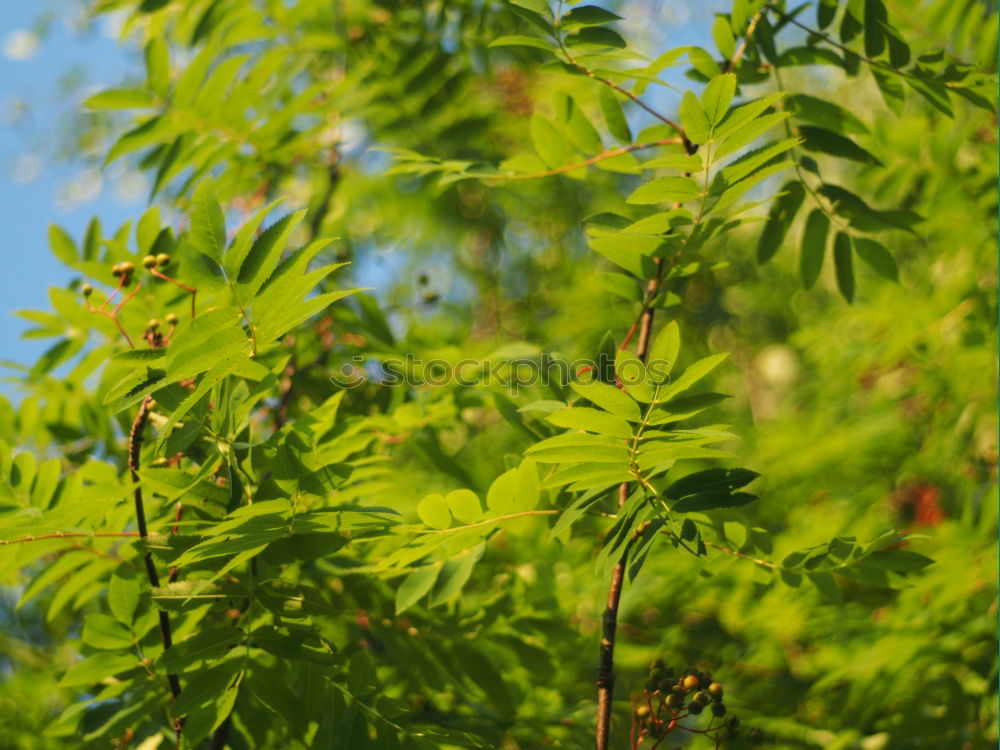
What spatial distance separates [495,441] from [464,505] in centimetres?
200

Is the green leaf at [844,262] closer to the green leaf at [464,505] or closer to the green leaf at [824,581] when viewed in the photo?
the green leaf at [824,581]

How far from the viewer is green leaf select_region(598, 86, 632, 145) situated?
1.39 m

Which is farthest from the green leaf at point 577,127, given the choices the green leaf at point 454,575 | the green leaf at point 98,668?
the green leaf at point 98,668

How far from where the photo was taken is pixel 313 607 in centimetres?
107

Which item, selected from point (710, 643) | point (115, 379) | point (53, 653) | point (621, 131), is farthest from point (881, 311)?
point (53, 653)

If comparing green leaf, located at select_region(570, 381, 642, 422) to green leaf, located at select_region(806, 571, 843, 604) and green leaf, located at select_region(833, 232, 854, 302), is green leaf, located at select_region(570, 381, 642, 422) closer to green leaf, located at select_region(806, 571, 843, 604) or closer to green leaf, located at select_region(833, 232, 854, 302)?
green leaf, located at select_region(806, 571, 843, 604)

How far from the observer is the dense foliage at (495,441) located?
1018mm

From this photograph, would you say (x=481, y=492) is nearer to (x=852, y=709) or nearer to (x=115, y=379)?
(x=115, y=379)

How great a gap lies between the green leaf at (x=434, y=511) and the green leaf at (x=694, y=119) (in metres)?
0.52

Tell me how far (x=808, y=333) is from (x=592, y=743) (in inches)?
81.5

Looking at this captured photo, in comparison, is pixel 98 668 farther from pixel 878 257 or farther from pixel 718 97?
pixel 878 257

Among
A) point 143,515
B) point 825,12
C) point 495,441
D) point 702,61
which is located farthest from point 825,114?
point 495,441

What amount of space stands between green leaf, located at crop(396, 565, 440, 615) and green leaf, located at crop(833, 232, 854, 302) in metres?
0.84

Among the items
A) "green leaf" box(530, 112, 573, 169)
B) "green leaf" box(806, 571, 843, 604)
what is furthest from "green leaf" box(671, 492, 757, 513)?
"green leaf" box(530, 112, 573, 169)
